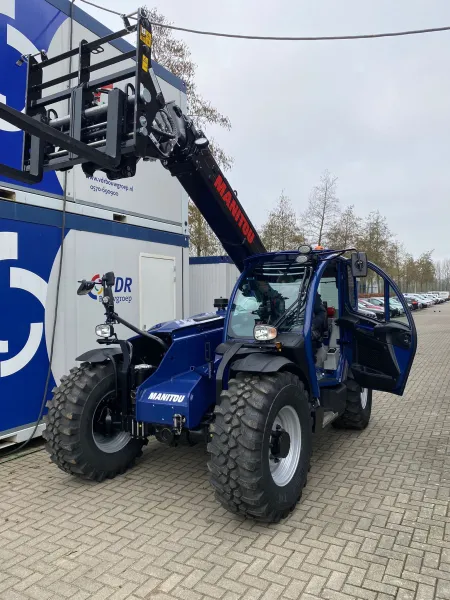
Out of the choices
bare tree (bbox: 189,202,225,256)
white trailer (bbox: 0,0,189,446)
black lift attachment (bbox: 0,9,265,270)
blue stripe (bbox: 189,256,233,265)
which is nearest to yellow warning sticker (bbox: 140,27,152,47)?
black lift attachment (bbox: 0,9,265,270)

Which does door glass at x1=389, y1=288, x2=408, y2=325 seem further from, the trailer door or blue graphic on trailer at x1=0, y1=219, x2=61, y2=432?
blue graphic on trailer at x1=0, y1=219, x2=61, y2=432

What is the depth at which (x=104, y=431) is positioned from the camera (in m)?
4.74

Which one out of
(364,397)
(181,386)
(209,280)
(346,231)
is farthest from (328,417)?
(346,231)

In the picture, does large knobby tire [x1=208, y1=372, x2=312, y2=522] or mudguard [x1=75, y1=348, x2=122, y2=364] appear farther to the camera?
mudguard [x1=75, y1=348, x2=122, y2=364]

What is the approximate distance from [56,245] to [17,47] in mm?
2286

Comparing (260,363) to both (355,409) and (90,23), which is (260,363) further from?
(90,23)

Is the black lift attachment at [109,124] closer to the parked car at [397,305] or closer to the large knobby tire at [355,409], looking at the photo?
the parked car at [397,305]

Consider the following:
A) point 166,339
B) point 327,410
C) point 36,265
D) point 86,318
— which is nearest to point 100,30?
point 36,265

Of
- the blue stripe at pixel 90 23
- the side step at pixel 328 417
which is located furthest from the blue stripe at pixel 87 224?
the side step at pixel 328 417

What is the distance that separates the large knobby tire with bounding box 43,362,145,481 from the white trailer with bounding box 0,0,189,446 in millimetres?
1213

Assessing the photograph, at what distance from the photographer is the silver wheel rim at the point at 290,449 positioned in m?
4.02

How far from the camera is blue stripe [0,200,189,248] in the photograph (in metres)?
5.43

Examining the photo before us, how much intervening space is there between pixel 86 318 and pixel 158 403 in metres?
2.46

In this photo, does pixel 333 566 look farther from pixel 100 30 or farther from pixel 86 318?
pixel 100 30
